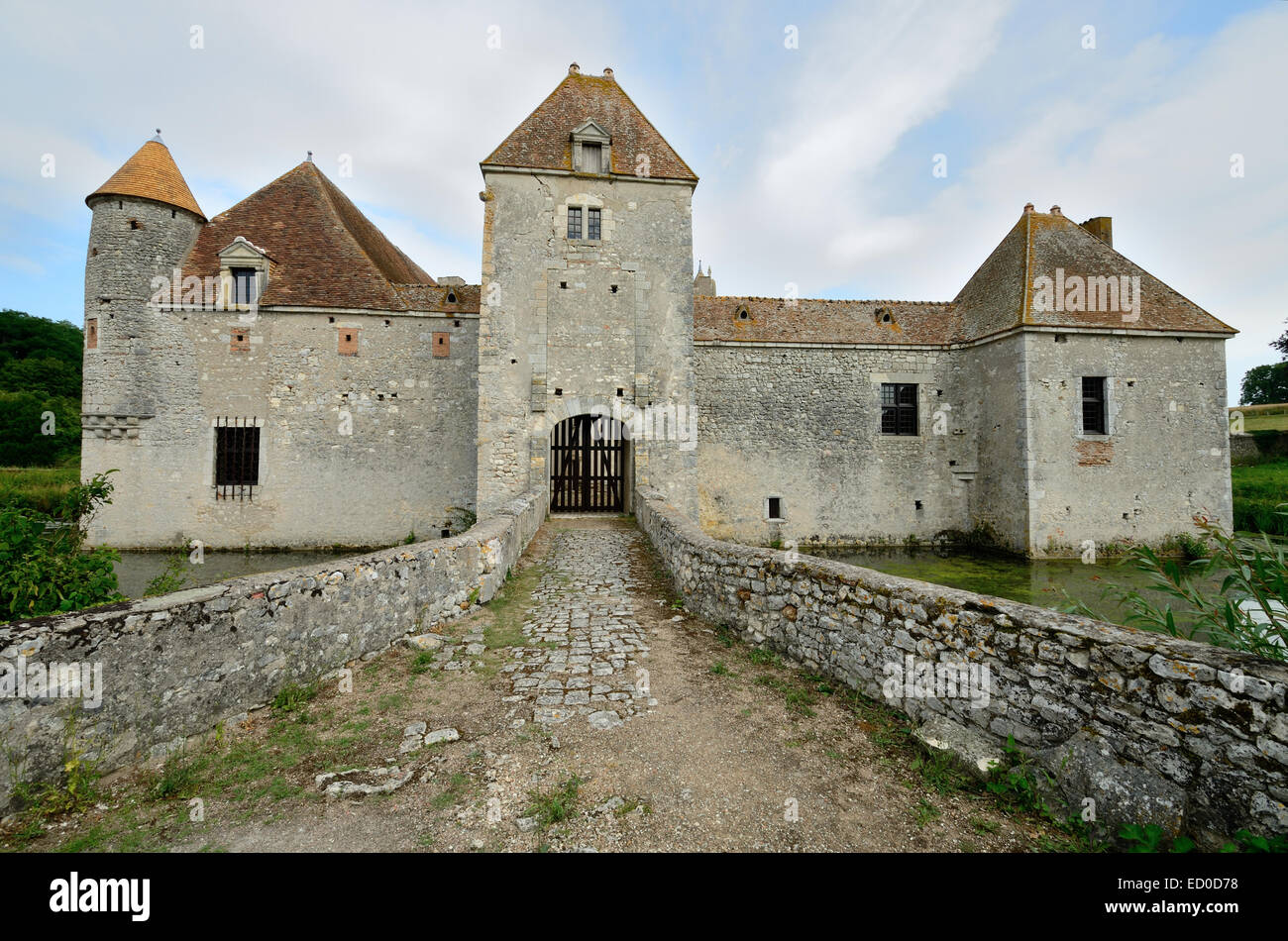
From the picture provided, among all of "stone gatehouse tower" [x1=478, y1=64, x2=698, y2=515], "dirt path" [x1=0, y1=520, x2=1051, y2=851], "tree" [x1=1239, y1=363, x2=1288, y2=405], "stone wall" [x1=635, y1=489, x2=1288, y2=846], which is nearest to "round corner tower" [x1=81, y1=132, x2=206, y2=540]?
"stone gatehouse tower" [x1=478, y1=64, x2=698, y2=515]

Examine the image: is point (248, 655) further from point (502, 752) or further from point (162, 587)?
point (502, 752)

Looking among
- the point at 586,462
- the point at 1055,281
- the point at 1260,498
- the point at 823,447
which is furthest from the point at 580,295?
the point at 1260,498

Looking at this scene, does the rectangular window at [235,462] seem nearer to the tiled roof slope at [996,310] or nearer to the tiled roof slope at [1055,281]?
the tiled roof slope at [996,310]

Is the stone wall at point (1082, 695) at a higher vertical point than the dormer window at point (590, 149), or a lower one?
lower

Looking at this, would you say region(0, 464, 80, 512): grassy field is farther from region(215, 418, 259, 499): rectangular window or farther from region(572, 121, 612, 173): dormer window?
region(572, 121, 612, 173): dormer window

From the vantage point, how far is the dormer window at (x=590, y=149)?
40.8ft

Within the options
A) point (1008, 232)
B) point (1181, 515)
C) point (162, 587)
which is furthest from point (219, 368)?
point (1181, 515)

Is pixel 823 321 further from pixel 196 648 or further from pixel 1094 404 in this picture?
pixel 196 648

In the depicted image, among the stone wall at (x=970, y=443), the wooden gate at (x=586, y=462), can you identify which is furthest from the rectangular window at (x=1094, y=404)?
the wooden gate at (x=586, y=462)

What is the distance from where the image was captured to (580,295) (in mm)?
12477

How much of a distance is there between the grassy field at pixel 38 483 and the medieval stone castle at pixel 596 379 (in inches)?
198

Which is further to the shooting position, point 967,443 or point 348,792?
point 967,443

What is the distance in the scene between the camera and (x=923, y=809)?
269cm
